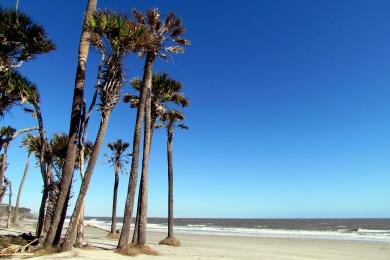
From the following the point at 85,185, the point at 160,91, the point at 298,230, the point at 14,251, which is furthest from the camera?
the point at 298,230

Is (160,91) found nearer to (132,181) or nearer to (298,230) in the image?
(132,181)

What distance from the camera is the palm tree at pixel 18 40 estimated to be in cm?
1339

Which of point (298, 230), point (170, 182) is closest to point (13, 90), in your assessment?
point (170, 182)

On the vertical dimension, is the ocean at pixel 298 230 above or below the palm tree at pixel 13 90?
below

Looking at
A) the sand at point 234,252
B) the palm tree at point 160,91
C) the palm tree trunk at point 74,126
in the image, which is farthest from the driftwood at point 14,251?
the palm tree at point 160,91

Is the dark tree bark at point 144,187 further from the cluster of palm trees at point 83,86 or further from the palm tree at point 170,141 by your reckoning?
the palm tree at point 170,141

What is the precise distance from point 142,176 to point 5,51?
712 cm

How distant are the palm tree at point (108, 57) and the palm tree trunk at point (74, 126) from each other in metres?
0.59

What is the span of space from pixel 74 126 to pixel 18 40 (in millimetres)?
3471

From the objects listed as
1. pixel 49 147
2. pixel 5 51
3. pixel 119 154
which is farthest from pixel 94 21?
pixel 119 154

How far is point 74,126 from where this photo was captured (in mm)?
13617

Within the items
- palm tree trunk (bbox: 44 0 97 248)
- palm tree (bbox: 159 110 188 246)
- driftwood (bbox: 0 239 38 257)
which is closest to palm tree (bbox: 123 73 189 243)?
palm tree (bbox: 159 110 188 246)

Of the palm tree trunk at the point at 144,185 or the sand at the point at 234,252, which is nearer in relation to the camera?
the sand at the point at 234,252

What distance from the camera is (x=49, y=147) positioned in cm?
1898
